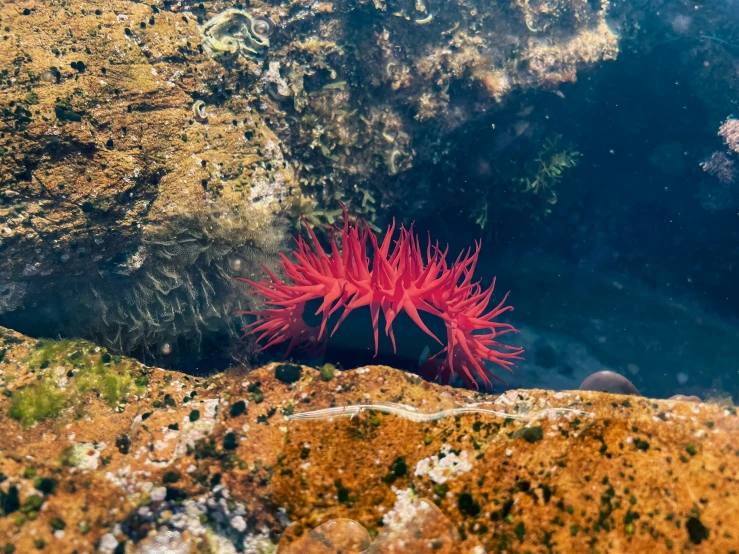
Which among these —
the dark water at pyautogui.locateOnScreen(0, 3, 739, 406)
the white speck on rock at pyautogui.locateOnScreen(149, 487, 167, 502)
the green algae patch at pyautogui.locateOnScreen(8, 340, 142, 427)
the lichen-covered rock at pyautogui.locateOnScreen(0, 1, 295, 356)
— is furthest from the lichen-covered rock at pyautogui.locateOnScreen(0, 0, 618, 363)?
the white speck on rock at pyautogui.locateOnScreen(149, 487, 167, 502)

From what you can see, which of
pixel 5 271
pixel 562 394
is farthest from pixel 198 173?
pixel 562 394

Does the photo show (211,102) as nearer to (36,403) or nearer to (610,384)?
A: (36,403)

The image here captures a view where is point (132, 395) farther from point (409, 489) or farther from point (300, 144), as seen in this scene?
point (300, 144)

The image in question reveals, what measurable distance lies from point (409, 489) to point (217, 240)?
110 inches

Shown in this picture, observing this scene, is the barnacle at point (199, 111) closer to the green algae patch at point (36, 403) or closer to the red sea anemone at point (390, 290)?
the red sea anemone at point (390, 290)

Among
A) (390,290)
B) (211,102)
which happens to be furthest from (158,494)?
(211,102)

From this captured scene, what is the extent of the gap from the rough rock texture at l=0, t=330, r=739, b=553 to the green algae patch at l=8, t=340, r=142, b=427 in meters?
0.02

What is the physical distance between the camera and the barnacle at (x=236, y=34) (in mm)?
4407

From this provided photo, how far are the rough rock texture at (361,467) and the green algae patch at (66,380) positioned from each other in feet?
0.06

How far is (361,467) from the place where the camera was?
2.58 meters

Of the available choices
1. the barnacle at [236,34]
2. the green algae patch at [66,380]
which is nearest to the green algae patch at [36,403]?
the green algae patch at [66,380]

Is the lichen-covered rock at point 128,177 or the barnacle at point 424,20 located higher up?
the barnacle at point 424,20

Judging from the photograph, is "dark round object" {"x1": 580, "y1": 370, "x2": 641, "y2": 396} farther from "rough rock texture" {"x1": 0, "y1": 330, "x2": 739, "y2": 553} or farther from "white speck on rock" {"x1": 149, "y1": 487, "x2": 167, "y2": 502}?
"white speck on rock" {"x1": 149, "y1": 487, "x2": 167, "y2": 502}

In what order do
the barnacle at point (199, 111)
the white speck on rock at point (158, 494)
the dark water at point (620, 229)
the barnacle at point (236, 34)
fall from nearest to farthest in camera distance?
the white speck on rock at point (158, 494) < the barnacle at point (199, 111) < the barnacle at point (236, 34) < the dark water at point (620, 229)
